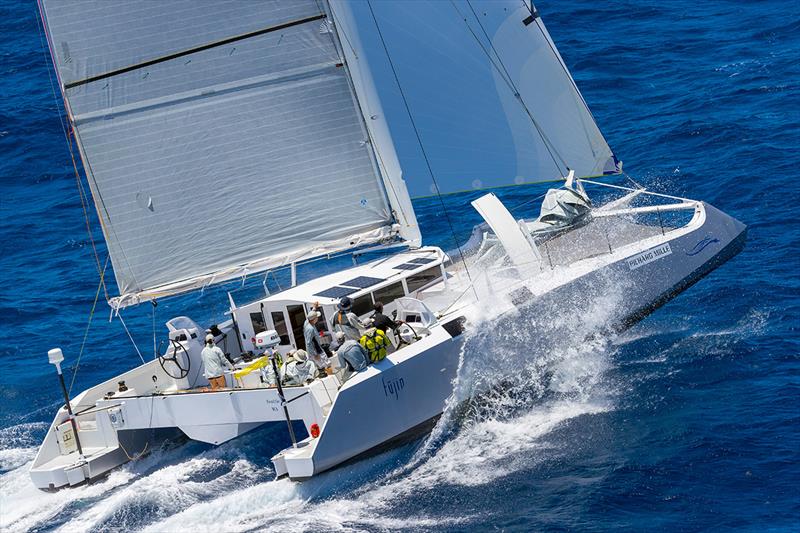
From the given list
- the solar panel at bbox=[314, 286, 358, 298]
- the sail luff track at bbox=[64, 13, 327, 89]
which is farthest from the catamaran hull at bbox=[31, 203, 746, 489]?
the sail luff track at bbox=[64, 13, 327, 89]

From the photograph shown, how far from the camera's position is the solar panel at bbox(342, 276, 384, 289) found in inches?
662

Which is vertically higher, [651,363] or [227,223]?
[227,223]

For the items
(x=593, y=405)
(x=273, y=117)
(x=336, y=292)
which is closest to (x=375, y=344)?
(x=336, y=292)

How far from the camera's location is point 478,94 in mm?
17766

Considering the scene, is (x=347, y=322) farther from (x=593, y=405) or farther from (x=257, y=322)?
(x=593, y=405)

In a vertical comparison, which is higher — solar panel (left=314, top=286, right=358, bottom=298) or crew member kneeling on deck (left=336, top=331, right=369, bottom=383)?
solar panel (left=314, top=286, right=358, bottom=298)

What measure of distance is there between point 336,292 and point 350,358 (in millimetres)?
2070

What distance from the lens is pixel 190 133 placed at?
16797mm

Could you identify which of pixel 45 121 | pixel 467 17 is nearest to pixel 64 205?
pixel 45 121

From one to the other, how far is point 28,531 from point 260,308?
4652mm

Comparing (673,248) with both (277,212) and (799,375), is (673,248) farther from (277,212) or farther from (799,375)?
(277,212)

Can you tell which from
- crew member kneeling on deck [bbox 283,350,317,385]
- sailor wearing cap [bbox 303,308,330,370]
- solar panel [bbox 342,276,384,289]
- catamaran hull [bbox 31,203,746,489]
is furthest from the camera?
solar panel [bbox 342,276,384,289]

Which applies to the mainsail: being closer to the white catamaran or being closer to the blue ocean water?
the white catamaran

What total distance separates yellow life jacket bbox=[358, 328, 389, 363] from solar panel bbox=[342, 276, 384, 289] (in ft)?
5.99
